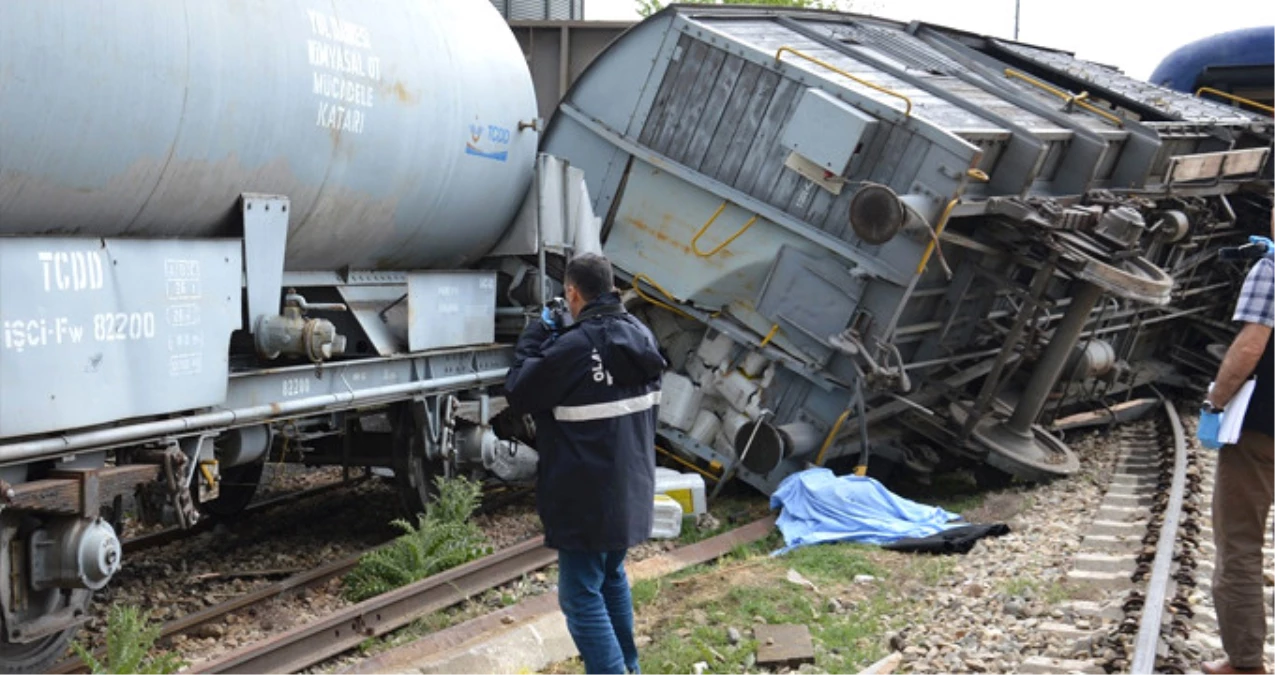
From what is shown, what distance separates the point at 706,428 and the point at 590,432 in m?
5.61

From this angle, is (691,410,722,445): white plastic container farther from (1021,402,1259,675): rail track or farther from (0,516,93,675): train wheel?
(0,516,93,675): train wheel

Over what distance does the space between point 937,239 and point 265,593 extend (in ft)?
16.9

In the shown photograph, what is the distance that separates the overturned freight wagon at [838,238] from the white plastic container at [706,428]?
0.02 meters

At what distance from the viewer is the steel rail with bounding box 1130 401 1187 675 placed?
19.7 feet

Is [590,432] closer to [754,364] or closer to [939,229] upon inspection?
[939,229]

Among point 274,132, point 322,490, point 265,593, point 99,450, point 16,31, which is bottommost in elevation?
point 322,490

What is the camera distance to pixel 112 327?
20.1ft

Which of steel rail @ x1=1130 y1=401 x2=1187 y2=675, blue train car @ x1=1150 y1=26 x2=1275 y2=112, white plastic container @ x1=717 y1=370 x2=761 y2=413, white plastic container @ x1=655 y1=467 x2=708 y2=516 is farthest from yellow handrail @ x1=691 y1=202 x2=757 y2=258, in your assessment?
blue train car @ x1=1150 y1=26 x2=1275 y2=112

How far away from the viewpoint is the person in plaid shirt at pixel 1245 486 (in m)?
5.75

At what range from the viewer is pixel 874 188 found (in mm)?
9586

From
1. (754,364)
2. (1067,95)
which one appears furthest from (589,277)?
(1067,95)

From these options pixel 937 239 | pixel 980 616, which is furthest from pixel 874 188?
pixel 980 616

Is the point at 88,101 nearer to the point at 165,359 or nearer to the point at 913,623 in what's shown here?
the point at 165,359

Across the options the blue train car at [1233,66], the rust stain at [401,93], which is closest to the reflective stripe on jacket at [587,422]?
the rust stain at [401,93]
